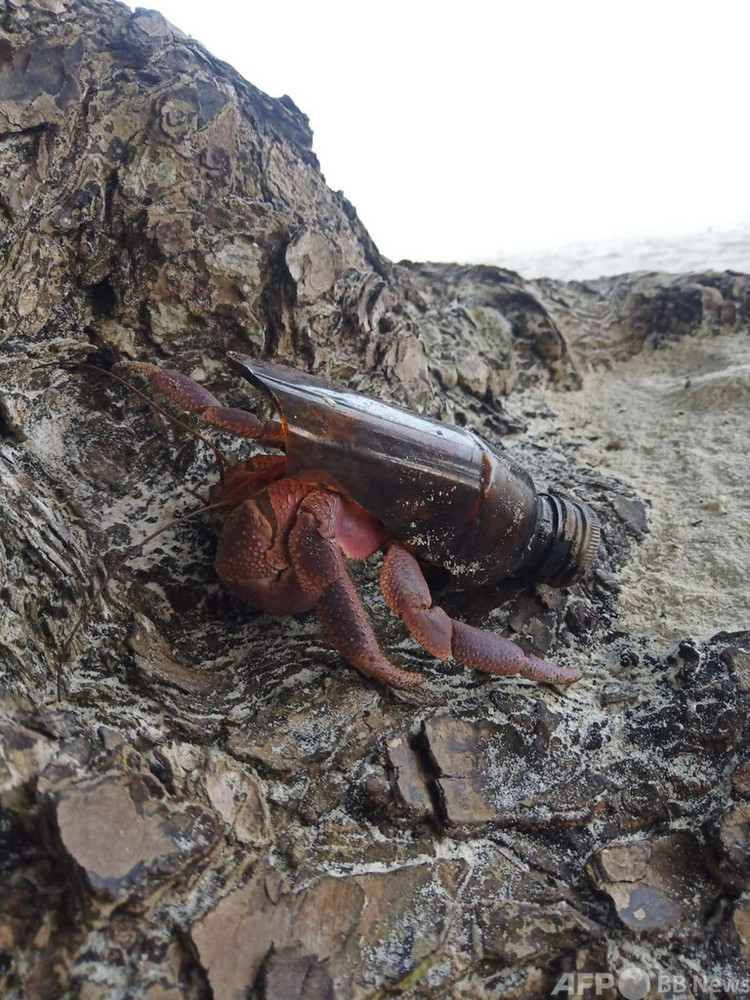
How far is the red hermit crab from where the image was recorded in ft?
5.10

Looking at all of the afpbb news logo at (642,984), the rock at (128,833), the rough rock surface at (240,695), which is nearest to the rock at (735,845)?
the rough rock surface at (240,695)

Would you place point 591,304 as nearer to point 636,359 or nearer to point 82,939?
point 636,359

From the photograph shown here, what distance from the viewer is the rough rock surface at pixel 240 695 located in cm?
110

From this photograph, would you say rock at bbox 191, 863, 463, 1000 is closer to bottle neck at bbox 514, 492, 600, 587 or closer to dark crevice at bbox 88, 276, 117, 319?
bottle neck at bbox 514, 492, 600, 587

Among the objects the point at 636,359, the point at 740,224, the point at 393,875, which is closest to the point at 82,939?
the point at 393,875

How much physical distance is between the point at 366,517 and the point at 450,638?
36 centimetres

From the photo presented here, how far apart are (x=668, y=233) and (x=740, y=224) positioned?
530 mm

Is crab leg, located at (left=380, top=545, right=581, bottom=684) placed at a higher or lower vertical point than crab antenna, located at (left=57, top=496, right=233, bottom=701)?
lower

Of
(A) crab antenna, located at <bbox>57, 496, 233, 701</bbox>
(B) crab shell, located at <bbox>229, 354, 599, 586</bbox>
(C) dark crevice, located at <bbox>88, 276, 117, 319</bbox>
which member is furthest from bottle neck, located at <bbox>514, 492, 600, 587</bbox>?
(C) dark crevice, located at <bbox>88, 276, 117, 319</bbox>

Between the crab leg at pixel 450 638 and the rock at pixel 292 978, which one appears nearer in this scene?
the rock at pixel 292 978

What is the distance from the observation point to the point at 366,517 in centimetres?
168

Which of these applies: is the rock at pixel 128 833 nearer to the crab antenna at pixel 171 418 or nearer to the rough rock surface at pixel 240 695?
the rough rock surface at pixel 240 695

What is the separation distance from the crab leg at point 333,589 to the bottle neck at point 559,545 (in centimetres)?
46

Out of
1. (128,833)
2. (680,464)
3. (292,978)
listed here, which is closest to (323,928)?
(292,978)
